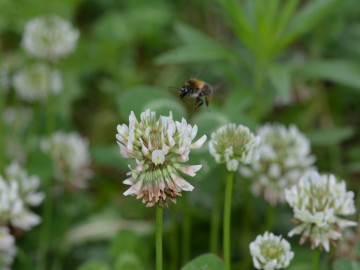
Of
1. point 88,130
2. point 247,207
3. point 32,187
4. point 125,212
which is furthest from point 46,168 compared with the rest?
point 88,130

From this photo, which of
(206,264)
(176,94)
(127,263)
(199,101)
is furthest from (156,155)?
(176,94)

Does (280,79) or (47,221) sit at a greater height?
(280,79)

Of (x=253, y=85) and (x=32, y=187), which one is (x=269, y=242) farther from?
(x=253, y=85)

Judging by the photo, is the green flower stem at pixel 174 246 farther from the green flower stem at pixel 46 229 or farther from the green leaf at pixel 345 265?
the green leaf at pixel 345 265

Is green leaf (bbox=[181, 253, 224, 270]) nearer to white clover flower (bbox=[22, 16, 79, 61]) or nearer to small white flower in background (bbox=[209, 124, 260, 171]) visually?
small white flower in background (bbox=[209, 124, 260, 171])

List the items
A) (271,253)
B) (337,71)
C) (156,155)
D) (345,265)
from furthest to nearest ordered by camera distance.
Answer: (337,71), (345,265), (271,253), (156,155)

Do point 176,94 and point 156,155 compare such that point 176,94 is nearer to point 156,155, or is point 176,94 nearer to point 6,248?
point 6,248
